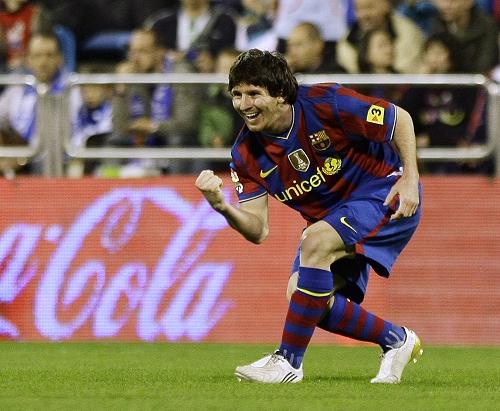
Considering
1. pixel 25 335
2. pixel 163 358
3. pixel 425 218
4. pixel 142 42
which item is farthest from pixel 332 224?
pixel 142 42

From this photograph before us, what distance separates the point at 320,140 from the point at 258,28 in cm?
567

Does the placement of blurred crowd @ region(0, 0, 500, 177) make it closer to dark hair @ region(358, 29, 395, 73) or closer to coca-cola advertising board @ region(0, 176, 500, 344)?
dark hair @ region(358, 29, 395, 73)

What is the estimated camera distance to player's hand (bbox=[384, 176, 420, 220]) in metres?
6.58

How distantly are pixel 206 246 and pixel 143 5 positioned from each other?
3.76m

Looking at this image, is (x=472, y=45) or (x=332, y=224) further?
(x=472, y=45)

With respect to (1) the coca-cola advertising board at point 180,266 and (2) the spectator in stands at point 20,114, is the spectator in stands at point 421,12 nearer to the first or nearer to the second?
(1) the coca-cola advertising board at point 180,266

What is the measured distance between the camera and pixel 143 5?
1359cm

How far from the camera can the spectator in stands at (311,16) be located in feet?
40.1

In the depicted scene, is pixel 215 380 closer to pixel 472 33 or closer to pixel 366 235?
pixel 366 235

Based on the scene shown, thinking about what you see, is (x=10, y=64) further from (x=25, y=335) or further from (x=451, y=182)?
(x=451, y=182)

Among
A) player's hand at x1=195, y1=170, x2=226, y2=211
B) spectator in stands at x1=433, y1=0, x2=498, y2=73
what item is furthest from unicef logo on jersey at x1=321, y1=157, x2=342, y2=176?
spectator in stands at x1=433, y1=0, x2=498, y2=73

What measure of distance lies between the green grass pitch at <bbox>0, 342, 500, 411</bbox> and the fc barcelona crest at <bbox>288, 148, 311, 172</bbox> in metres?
1.16

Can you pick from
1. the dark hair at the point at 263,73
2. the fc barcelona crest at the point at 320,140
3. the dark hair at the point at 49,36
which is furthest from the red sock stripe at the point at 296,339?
the dark hair at the point at 49,36

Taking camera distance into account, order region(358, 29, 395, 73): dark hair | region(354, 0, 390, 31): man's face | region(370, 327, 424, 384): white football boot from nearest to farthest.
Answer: region(370, 327, 424, 384): white football boot < region(358, 29, 395, 73): dark hair < region(354, 0, 390, 31): man's face
